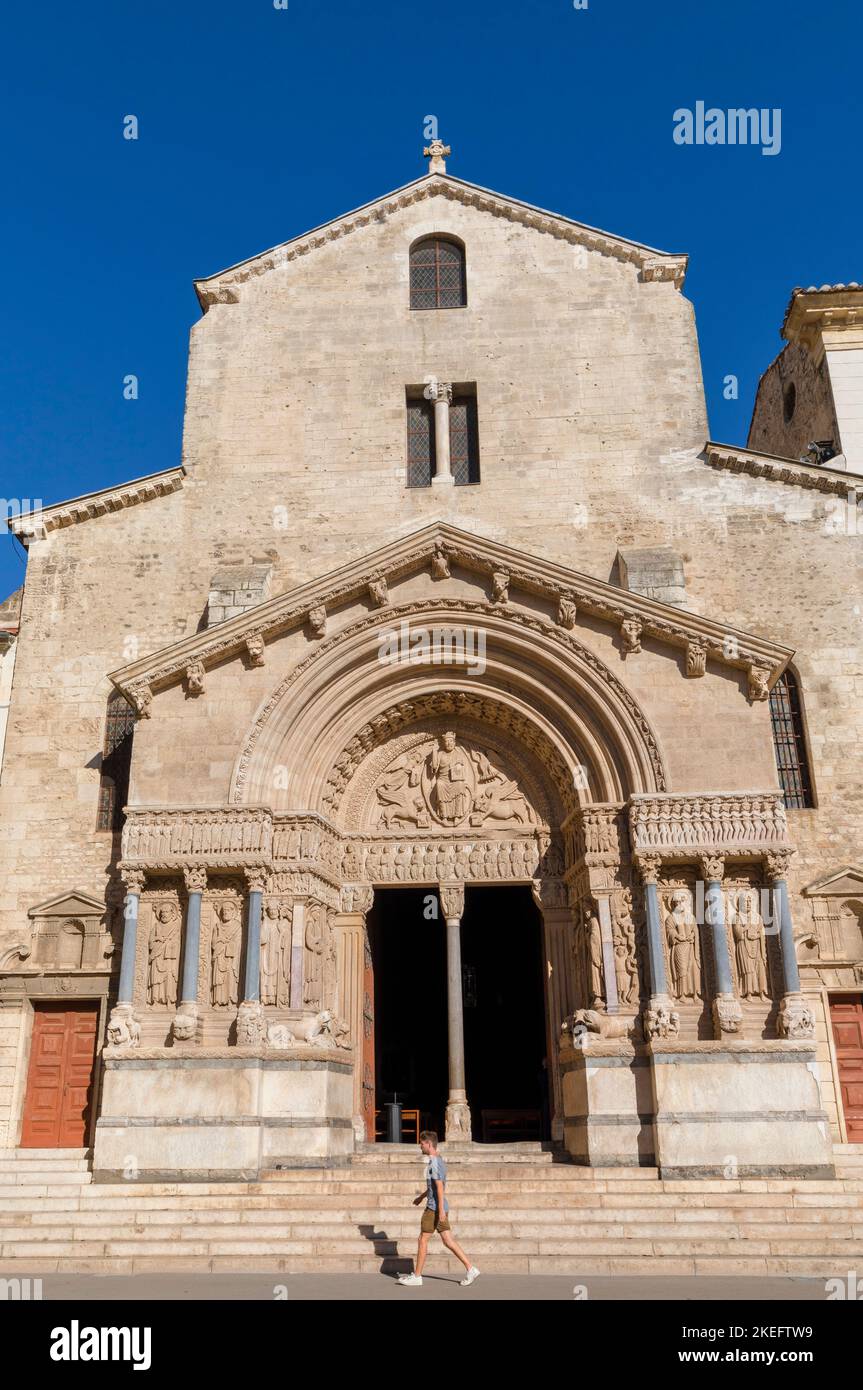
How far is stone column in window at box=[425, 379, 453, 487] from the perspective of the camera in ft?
66.1

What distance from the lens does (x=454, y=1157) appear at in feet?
49.6

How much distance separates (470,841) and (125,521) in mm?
8634

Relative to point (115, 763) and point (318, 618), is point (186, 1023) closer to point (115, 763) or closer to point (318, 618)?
point (115, 763)

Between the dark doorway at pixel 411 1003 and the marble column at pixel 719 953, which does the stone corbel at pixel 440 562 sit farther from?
the dark doorway at pixel 411 1003

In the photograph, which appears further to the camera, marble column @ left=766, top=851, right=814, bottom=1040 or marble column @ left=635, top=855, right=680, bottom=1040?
marble column @ left=635, top=855, right=680, bottom=1040

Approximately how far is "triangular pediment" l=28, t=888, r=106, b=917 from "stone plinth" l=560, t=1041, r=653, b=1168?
7.81 metres

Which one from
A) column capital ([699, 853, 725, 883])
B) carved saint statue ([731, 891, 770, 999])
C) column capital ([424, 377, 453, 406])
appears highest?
column capital ([424, 377, 453, 406])

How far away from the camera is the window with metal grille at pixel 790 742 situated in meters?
17.5

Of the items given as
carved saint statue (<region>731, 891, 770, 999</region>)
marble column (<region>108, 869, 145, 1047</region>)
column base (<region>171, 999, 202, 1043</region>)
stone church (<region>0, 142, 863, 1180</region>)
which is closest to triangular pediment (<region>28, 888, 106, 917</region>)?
stone church (<region>0, 142, 863, 1180</region>)

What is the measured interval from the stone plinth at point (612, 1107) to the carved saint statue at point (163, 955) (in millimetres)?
5615

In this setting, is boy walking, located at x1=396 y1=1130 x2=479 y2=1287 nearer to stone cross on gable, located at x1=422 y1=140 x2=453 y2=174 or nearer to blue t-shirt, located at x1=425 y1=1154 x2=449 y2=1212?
blue t-shirt, located at x1=425 y1=1154 x2=449 y2=1212

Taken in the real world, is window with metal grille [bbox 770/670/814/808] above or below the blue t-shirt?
above

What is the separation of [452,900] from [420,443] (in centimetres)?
881

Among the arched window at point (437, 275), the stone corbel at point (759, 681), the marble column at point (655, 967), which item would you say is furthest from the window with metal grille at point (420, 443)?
the marble column at point (655, 967)
